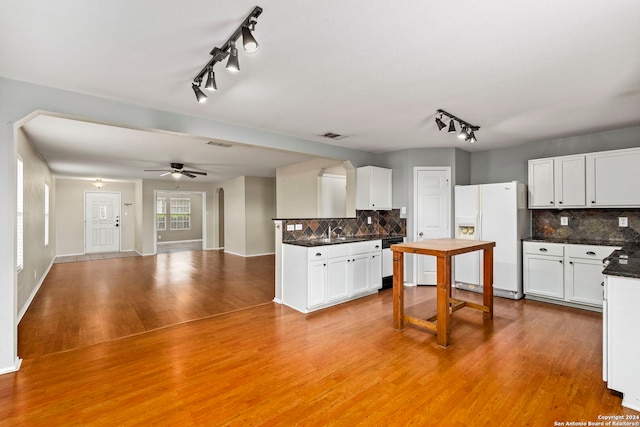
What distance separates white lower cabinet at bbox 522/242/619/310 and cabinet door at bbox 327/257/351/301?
2616 millimetres

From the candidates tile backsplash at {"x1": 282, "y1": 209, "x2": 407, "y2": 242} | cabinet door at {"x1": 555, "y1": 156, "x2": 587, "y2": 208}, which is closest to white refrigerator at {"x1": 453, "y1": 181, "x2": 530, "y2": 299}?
cabinet door at {"x1": 555, "y1": 156, "x2": 587, "y2": 208}

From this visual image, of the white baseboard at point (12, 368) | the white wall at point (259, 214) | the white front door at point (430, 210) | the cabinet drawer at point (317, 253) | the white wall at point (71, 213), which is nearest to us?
the white baseboard at point (12, 368)

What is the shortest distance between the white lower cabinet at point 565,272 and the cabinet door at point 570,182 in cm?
64

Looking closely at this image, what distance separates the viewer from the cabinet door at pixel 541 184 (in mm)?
4480

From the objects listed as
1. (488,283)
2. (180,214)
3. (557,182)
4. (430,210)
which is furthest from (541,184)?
(180,214)

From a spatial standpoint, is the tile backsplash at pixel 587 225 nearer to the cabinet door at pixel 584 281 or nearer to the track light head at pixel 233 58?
the cabinet door at pixel 584 281

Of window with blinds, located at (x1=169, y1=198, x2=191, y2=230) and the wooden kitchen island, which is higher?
window with blinds, located at (x1=169, y1=198, x2=191, y2=230)

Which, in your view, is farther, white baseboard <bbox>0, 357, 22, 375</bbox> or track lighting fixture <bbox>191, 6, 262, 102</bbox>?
white baseboard <bbox>0, 357, 22, 375</bbox>

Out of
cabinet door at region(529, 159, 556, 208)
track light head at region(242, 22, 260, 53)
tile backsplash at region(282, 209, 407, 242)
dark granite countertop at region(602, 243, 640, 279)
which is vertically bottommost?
dark granite countertop at region(602, 243, 640, 279)

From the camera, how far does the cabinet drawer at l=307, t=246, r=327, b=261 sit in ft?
13.2

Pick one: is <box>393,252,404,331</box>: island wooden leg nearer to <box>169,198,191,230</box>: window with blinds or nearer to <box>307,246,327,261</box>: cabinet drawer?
<box>307,246,327,261</box>: cabinet drawer

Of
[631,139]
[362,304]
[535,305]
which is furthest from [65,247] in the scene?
[631,139]

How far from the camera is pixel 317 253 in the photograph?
410 centimetres

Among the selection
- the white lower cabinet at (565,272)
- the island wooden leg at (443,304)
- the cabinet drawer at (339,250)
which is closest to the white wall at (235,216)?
the cabinet drawer at (339,250)
